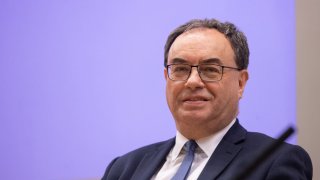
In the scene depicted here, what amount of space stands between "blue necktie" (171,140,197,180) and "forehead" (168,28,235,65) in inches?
12.4

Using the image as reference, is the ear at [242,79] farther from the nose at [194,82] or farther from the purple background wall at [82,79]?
the purple background wall at [82,79]

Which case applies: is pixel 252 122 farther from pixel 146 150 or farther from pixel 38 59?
pixel 38 59

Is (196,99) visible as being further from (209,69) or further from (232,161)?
(232,161)

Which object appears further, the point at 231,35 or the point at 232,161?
the point at 231,35

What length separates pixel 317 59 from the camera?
6.21ft

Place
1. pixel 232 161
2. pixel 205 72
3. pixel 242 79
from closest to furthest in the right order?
1. pixel 232 161
2. pixel 205 72
3. pixel 242 79

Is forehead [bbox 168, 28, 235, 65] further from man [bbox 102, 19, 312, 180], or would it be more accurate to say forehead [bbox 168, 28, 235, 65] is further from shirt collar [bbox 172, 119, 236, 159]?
shirt collar [bbox 172, 119, 236, 159]

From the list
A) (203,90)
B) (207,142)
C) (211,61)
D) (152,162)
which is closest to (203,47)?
(211,61)

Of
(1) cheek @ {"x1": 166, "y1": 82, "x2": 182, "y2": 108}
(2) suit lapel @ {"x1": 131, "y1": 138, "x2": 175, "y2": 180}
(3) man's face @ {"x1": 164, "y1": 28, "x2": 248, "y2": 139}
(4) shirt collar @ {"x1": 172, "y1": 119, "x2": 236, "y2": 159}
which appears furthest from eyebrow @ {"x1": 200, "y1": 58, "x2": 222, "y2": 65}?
(2) suit lapel @ {"x1": 131, "y1": 138, "x2": 175, "y2": 180}

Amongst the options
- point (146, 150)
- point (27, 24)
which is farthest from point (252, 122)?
point (27, 24)

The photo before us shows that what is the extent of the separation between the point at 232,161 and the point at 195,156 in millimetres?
171

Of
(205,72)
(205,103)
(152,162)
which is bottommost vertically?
(152,162)

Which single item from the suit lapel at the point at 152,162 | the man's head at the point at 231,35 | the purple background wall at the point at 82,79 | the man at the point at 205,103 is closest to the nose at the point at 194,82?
the man at the point at 205,103

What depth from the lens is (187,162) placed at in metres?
1.67
